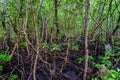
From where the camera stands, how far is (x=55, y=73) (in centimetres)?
372

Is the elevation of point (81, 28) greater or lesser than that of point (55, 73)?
greater

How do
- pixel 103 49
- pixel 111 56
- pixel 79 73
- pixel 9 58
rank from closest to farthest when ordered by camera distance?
pixel 9 58
pixel 79 73
pixel 111 56
pixel 103 49

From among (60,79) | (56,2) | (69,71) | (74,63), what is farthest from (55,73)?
(56,2)

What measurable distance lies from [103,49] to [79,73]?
5.17 ft

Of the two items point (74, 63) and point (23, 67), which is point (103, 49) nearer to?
point (74, 63)

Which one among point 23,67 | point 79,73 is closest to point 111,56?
point 79,73

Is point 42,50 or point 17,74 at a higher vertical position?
point 42,50

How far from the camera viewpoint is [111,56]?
186 inches

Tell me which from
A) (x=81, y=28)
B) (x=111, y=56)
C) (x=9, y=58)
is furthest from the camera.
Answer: (x=81, y=28)

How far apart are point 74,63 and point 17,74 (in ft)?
4.06

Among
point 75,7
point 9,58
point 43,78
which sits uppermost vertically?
point 75,7

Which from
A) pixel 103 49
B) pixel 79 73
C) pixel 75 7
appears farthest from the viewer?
pixel 103 49

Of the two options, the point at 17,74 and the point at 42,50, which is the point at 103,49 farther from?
the point at 17,74

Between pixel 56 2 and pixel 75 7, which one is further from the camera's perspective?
pixel 56 2
